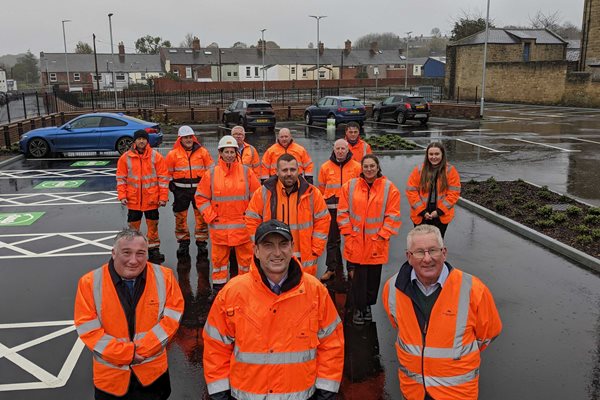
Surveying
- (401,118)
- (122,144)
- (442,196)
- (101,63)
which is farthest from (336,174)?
(101,63)

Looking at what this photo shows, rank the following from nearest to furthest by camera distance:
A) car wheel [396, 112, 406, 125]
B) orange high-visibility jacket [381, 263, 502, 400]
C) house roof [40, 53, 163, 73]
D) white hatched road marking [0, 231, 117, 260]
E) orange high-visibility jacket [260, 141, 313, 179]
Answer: orange high-visibility jacket [381, 263, 502, 400] < orange high-visibility jacket [260, 141, 313, 179] < white hatched road marking [0, 231, 117, 260] < car wheel [396, 112, 406, 125] < house roof [40, 53, 163, 73]

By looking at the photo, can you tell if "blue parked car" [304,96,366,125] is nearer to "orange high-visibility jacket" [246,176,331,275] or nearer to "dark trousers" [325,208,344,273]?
"dark trousers" [325,208,344,273]

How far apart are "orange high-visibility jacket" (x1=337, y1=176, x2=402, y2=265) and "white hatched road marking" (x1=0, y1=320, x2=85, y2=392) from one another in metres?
2.97

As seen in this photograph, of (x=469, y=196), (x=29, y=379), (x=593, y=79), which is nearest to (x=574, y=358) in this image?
(x=29, y=379)

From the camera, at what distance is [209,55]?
9106 cm

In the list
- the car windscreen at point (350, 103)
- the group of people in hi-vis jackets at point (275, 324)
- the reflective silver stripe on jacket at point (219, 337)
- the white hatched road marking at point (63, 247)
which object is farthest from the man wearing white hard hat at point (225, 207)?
the car windscreen at point (350, 103)

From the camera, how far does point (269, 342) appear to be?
280 cm

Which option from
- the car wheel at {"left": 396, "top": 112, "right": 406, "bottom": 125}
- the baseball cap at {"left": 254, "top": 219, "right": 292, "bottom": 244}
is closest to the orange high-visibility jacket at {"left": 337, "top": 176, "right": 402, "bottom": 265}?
the baseball cap at {"left": 254, "top": 219, "right": 292, "bottom": 244}

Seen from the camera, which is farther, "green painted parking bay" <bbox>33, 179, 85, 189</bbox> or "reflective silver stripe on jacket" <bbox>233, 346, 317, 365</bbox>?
"green painted parking bay" <bbox>33, 179, 85, 189</bbox>

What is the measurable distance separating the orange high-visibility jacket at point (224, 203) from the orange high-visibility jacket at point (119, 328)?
8.51 ft

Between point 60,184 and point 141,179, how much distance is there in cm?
748

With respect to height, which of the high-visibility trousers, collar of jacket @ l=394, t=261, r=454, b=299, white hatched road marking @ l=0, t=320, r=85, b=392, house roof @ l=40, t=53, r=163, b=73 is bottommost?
white hatched road marking @ l=0, t=320, r=85, b=392

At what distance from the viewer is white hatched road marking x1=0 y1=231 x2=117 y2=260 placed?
830 cm

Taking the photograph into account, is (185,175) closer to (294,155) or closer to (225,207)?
(294,155)
